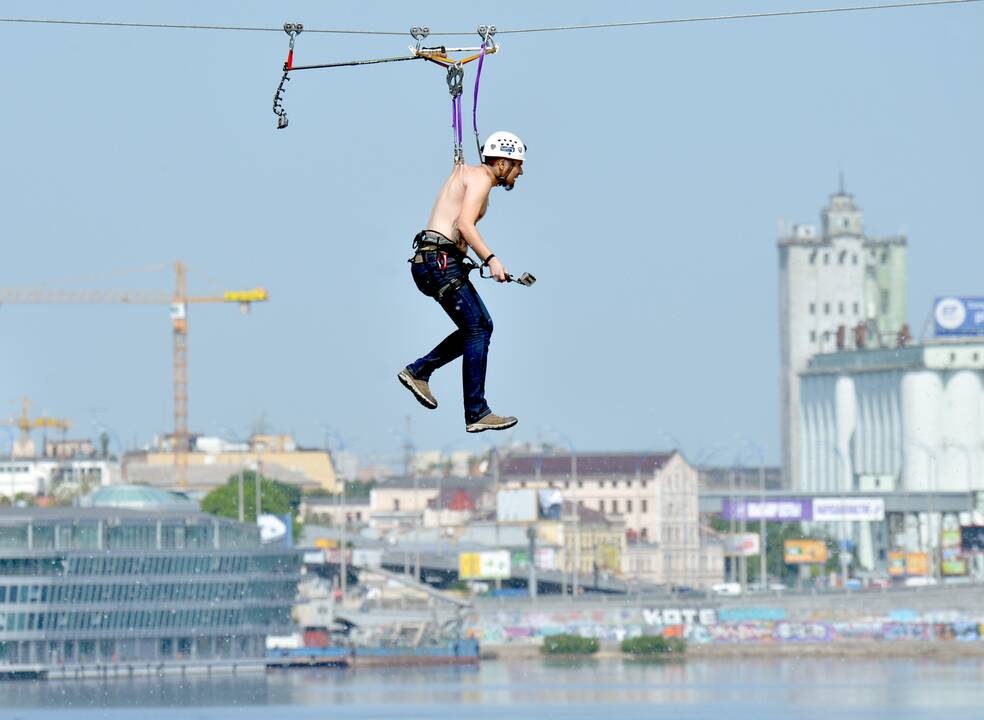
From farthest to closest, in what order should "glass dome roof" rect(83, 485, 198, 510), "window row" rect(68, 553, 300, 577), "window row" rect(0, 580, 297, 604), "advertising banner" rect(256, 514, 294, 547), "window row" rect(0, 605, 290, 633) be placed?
"advertising banner" rect(256, 514, 294, 547) < "glass dome roof" rect(83, 485, 198, 510) < "window row" rect(68, 553, 300, 577) < "window row" rect(0, 605, 290, 633) < "window row" rect(0, 580, 297, 604)

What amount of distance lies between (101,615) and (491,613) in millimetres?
37403

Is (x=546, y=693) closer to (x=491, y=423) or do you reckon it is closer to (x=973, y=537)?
(x=973, y=537)

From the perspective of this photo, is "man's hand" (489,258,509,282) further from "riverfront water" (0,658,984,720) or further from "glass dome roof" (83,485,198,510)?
"glass dome roof" (83,485,198,510)

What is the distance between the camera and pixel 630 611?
180250mm

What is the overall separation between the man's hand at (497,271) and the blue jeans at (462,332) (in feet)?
3.50

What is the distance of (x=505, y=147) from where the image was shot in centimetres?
2775

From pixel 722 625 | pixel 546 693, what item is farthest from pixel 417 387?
pixel 722 625

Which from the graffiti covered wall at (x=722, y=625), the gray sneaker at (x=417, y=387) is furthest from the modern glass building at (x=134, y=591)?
the gray sneaker at (x=417, y=387)

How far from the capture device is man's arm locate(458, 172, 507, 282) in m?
27.5

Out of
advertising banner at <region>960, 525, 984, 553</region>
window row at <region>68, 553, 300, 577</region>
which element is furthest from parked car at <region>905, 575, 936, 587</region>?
window row at <region>68, 553, 300, 577</region>

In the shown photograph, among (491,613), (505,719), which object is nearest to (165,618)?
(491,613)

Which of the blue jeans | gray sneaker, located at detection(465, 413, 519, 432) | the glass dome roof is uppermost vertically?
the glass dome roof

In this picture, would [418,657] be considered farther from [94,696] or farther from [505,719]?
[505,719]

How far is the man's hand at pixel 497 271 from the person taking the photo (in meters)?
27.1
